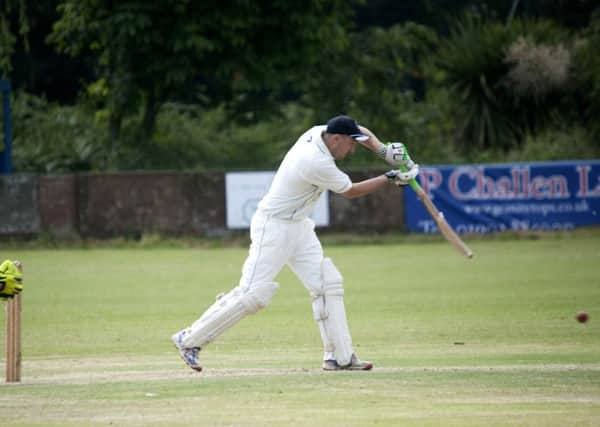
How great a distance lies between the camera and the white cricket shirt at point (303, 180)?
823cm

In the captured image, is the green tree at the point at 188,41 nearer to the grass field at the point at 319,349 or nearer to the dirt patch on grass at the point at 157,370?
the grass field at the point at 319,349

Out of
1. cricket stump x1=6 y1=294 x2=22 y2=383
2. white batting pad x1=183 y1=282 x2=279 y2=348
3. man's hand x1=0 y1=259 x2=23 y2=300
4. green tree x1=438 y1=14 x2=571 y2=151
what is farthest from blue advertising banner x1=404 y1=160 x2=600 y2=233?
man's hand x1=0 y1=259 x2=23 y2=300

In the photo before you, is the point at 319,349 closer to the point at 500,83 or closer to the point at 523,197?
the point at 523,197

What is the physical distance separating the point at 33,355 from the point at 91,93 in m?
21.1

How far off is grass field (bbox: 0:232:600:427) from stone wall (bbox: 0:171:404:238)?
417 centimetres

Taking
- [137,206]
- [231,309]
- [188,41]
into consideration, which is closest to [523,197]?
[137,206]

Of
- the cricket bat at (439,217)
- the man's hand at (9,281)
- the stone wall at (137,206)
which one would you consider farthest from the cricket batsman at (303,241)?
→ the stone wall at (137,206)

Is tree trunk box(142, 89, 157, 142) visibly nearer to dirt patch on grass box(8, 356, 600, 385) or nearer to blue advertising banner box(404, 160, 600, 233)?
blue advertising banner box(404, 160, 600, 233)

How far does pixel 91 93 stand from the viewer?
99.7ft

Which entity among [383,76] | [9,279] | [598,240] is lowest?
[598,240]

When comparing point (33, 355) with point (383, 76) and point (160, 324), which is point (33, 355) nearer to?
point (160, 324)

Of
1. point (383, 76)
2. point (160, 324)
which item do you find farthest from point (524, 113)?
Answer: point (160, 324)

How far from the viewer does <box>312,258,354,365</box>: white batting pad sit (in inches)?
333

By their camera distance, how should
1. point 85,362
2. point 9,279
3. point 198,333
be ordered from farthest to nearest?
point 85,362 → point 198,333 → point 9,279
